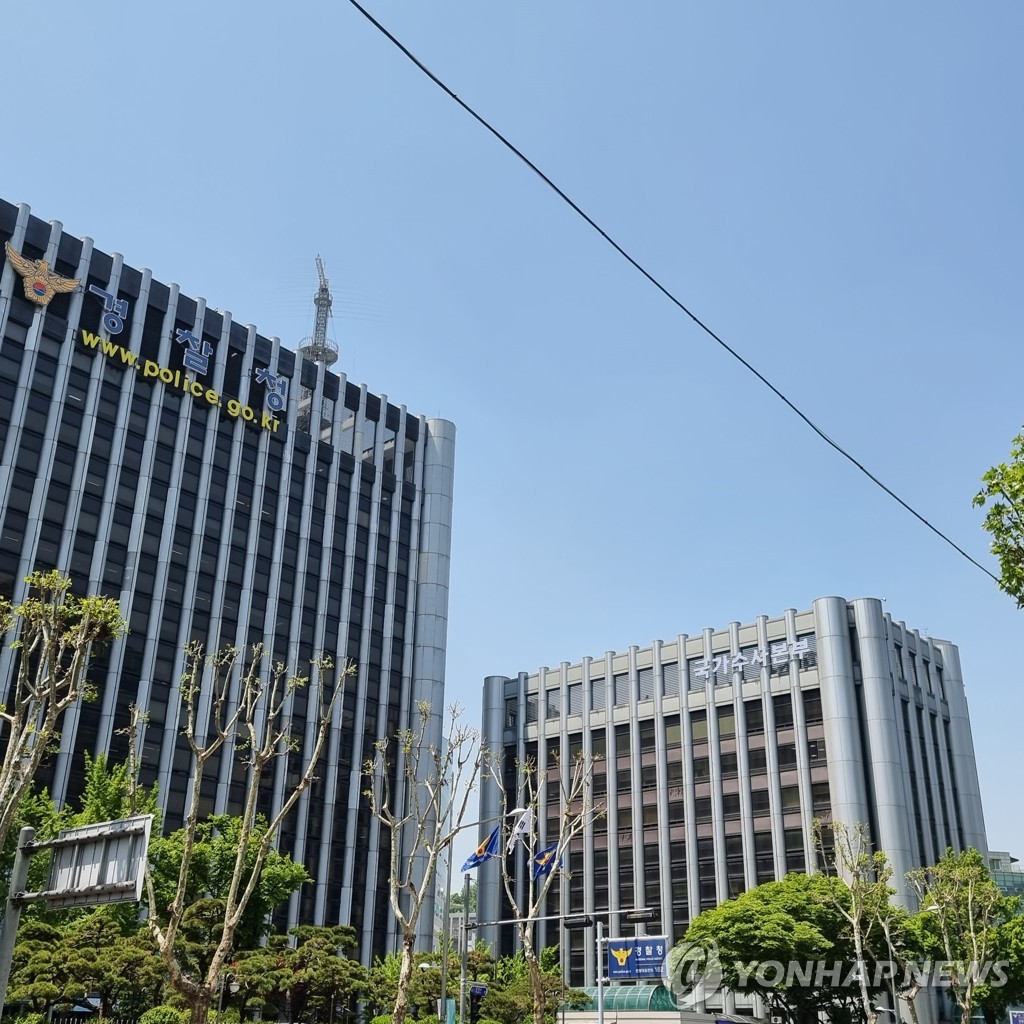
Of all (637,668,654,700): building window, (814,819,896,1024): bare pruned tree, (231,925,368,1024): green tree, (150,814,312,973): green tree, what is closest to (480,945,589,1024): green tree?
(231,925,368,1024): green tree

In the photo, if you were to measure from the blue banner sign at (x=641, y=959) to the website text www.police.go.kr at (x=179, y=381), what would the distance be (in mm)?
42573

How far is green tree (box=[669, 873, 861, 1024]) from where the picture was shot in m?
51.6

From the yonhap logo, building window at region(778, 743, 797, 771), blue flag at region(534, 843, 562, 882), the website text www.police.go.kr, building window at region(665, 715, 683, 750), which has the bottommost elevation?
the yonhap logo

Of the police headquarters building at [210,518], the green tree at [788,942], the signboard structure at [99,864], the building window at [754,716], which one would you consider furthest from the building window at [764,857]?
the signboard structure at [99,864]

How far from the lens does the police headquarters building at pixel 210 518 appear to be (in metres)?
61.5

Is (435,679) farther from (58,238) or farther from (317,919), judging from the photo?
(58,238)

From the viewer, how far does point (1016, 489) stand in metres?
17.6

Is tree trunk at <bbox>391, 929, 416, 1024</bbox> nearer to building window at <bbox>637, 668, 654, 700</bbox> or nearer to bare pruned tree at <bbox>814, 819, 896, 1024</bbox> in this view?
bare pruned tree at <bbox>814, 819, 896, 1024</bbox>

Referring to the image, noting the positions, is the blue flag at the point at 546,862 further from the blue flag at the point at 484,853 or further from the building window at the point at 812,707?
the building window at the point at 812,707

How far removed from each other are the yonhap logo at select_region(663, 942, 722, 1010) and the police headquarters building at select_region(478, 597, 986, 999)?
6.84 m

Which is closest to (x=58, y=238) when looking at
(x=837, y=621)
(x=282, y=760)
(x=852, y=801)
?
(x=282, y=760)

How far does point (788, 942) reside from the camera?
2007 inches

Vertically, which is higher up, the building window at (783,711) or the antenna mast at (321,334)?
the antenna mast at (321,334)

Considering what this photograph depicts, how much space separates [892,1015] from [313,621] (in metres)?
44.0
